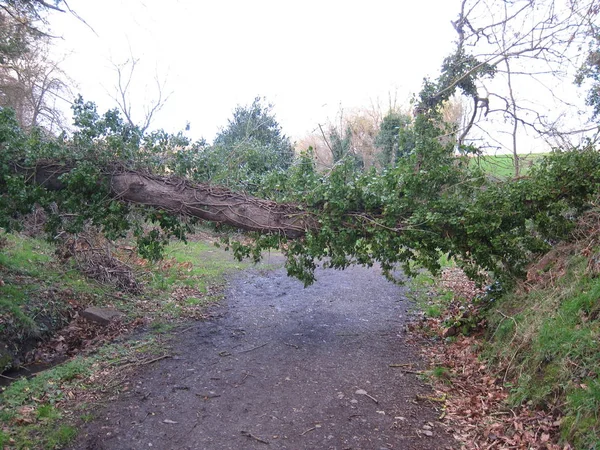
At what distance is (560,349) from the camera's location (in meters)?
4.40

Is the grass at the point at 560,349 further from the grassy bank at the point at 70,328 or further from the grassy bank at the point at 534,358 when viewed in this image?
the grassy bank at the point at 70,328

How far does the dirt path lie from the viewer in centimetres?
432

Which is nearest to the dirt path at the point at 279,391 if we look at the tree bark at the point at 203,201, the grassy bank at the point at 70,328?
the grassy bank at the point at 70,328

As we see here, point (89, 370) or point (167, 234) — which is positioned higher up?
point (167, 234)

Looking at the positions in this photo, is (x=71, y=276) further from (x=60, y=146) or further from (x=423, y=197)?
(x=423, y=197)

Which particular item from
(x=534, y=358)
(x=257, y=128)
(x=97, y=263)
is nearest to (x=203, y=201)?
(x=97, y=263)

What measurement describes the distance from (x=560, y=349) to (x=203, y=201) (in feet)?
17.7

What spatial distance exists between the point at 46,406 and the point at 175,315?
3.72 metres

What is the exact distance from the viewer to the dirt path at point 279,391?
14.2 ft

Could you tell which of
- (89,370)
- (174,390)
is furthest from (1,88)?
(174,390)

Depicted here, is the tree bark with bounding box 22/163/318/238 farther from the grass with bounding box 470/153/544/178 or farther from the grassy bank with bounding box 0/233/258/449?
the grass with bounding box 470/153/544/178

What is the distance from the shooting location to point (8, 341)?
21.9 feet

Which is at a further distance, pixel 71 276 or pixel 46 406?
pixel 71 276

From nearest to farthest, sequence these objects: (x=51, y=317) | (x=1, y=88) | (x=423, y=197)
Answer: (x=423, y=197) → (x=51, y=317) → (x=1, y=88)
